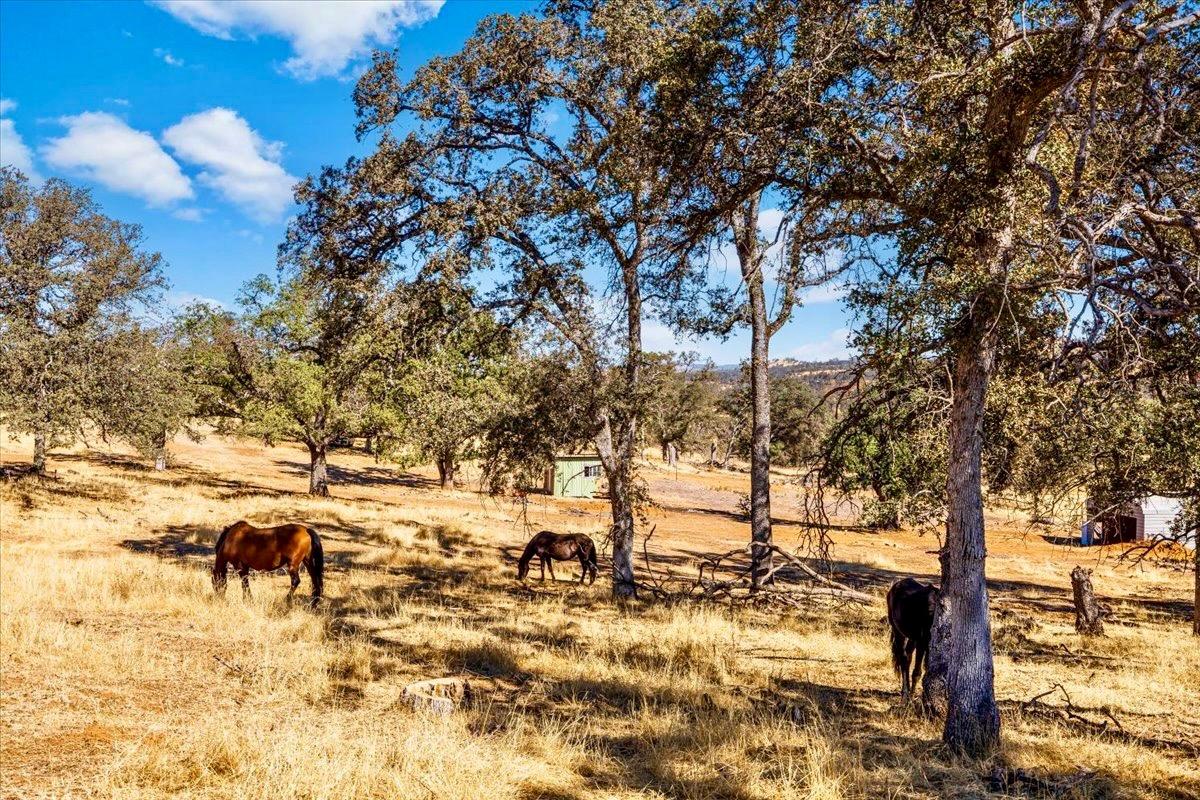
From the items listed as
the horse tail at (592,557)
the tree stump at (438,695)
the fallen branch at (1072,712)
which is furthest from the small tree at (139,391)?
the fallen branch at (1072,712)

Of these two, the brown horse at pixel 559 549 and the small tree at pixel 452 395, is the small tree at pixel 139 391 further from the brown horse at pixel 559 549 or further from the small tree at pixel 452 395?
the brown horse at pixel 559 549

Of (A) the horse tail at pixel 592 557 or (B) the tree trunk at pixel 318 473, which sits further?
(B) the tree trunk at pixel 318 473

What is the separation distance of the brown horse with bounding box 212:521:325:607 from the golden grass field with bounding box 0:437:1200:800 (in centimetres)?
59

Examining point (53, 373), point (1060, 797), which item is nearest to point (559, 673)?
point (1060, 797)

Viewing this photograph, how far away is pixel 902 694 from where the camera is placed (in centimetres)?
954

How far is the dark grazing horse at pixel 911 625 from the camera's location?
388 inches

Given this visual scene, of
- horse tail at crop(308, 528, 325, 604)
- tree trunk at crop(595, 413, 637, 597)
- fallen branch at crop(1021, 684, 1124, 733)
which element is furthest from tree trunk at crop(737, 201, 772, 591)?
horse tail at crop(308, 528, 325, 604)

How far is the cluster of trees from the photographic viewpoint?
21.6 feet

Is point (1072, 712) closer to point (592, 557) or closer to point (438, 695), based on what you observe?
point (438, 695)

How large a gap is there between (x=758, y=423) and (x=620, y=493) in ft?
14.6

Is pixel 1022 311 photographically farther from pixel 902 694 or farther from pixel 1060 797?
pixel 902 694

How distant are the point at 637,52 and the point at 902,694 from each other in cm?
1084

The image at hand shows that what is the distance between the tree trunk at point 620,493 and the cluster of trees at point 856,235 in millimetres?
66

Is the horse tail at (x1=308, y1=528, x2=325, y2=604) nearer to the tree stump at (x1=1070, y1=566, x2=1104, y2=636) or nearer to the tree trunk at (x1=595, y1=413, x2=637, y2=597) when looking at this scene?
the tree trunk at (x1=595, y1=413, x2=637, y2=597)
